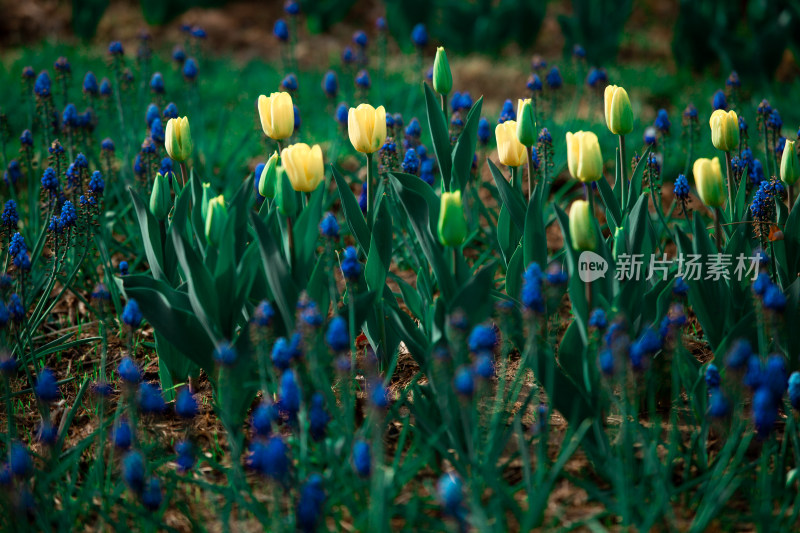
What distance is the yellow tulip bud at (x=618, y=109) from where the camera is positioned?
211 cm

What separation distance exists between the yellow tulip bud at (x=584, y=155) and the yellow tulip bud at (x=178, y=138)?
0.96 m

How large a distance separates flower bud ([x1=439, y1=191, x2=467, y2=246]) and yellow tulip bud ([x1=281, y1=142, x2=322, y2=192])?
33cm

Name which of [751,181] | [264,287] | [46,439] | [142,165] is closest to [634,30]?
[751,181]

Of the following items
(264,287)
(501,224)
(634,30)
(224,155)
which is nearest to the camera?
(264,287)

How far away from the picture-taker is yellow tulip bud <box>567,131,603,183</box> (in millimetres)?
1888

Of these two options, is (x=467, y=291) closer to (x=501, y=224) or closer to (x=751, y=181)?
(x=501, y=224)

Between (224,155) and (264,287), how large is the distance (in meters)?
2.03

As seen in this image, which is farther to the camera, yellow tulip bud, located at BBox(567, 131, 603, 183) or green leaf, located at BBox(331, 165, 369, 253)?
green leaf, located at BBox(331, 165, 369, 253)

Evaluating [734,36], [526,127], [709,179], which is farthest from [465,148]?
[734,36]

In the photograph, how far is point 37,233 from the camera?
3.04 m

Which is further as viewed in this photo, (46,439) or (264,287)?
(264,287)

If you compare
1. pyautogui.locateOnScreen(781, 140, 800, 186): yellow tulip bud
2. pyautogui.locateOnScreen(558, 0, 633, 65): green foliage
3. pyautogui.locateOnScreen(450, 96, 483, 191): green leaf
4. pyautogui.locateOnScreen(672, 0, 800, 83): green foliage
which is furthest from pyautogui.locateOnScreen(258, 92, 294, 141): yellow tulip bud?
pyautogui.locateOnScreen(672, 0, 800, 83): green foliage

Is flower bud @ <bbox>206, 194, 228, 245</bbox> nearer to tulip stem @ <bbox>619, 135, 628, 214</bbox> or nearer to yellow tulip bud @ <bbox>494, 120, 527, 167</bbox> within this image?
yellow tulip bud @ <bbox>494, 120, 527, 167</bbox>

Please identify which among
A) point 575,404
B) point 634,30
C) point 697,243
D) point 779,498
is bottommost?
point 779,498
